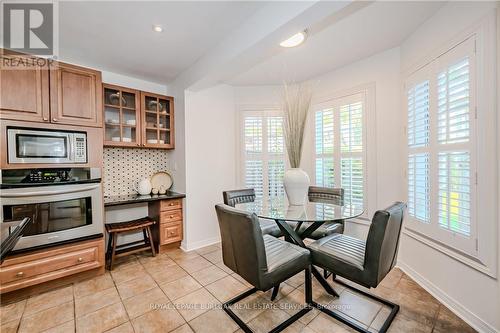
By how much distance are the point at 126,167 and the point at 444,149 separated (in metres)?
3.79

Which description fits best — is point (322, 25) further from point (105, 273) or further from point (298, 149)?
point (105, 273)

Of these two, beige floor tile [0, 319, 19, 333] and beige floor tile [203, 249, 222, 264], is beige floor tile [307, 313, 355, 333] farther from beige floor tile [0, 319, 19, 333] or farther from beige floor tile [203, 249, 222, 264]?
beige floor tile [0, 319, 19, 333]

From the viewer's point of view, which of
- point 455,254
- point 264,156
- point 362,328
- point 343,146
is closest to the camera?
point 362,328

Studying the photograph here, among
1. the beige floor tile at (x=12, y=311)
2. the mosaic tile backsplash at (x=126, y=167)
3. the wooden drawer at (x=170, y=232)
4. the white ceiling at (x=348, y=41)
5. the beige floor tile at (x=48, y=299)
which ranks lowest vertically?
the beige floor tile at (x=48, y=299)

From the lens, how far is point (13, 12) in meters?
1.74

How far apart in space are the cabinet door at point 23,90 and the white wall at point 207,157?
1.51 m

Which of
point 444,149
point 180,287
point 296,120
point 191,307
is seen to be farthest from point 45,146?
point 444,149

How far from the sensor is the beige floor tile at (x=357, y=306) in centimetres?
171

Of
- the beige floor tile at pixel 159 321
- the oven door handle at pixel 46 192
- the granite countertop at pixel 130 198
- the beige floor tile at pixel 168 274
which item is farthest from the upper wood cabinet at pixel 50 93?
the beige floor tile at pixel 159 321

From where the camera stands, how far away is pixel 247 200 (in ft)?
9.28

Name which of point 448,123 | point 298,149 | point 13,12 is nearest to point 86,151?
point 13,12

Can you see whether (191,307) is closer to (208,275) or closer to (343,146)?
(208,275)

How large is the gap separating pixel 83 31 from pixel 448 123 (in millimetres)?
3467

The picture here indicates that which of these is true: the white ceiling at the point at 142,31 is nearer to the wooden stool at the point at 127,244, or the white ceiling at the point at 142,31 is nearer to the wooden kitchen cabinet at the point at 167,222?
the wooden kitchen cabinet at the point at 167,222
